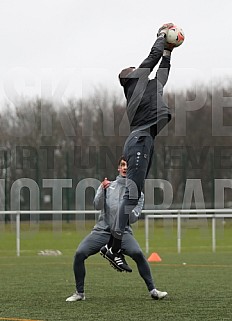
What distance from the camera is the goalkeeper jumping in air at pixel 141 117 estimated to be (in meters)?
9.00

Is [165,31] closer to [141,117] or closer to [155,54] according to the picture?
[155,54]

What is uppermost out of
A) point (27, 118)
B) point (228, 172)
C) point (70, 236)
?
point (27, 118)

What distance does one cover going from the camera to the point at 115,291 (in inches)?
464

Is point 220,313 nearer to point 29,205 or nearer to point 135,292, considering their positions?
point 135,292


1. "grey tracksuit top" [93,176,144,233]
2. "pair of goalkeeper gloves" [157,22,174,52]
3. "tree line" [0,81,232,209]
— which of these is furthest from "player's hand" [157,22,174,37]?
"tree line" [0,81,232,209]

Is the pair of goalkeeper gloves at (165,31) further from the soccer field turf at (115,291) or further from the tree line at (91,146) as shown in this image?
the tree line at (91,146)

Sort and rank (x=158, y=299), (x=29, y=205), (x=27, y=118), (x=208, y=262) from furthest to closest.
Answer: (x=27, y=118) < (x=29, y=205) < (x=208, y=262) < (x=158, y=299)

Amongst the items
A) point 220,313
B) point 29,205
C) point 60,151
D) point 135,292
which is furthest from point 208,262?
point 60,151

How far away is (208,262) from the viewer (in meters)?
19.2

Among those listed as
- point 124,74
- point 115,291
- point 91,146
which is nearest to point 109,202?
point 115,291

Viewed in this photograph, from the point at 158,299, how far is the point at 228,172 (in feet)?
78.3

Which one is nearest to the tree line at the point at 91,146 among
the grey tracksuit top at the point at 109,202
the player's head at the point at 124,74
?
the grey tracksuit top at the point at 109,202

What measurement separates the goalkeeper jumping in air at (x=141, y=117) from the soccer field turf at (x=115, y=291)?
32.2 inches

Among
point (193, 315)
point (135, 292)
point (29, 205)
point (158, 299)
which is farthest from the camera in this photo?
point (29, 205)
